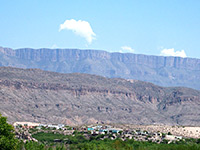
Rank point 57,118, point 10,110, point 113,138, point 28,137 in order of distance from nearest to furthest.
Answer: point 28,137
point 113,138
point 10,110
point 57,118

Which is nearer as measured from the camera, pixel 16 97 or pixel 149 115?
pixel 16 97

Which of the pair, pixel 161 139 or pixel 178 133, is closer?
pixel 161 139

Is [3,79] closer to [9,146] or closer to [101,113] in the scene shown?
[101,113]

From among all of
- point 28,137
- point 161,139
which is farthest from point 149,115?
point 28,137

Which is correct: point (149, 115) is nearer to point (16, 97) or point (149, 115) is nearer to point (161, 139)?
point (16, 97)

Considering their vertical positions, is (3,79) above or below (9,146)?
above

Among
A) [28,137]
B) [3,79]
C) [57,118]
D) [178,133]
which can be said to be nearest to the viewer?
[28,137]

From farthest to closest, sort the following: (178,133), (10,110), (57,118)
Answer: (57,118)
(10,110)
(178,133)

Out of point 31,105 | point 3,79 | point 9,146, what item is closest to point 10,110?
point 31,105

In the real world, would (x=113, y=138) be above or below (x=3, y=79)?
below
